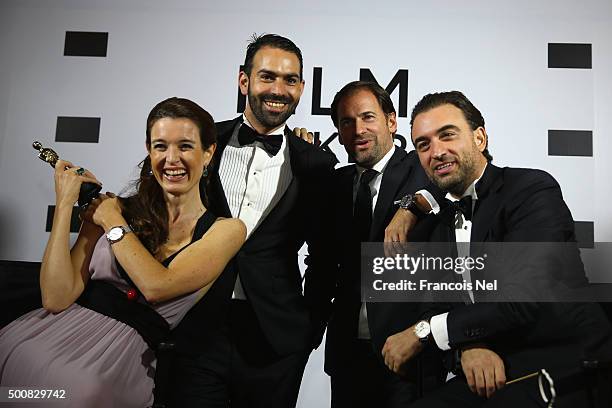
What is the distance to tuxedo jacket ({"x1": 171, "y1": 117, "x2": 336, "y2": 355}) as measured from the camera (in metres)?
2.40

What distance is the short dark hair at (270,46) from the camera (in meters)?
2.59

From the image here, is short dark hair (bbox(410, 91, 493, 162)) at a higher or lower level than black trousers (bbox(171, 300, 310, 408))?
higher

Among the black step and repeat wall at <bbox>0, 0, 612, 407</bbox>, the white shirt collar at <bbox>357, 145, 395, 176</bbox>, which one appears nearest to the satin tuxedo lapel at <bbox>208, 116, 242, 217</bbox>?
the black step and repeat wall at <bbox>0, 0, 612, 407</bbox>

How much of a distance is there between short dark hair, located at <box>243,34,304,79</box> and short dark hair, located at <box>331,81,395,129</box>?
19cm

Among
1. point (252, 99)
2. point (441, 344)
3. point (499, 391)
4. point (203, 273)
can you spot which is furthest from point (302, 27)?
point (499, 391)

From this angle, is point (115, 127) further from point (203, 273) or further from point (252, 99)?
point (203, 273)

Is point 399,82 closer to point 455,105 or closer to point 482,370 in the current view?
point 455,105

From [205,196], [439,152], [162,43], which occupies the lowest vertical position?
[205,196]

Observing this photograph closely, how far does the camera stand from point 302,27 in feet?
8.99

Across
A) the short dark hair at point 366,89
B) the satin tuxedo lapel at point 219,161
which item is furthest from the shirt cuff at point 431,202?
the satin tuxedo lapel at point 219,161

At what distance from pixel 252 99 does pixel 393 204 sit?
2.41 feet

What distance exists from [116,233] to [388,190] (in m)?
1.09

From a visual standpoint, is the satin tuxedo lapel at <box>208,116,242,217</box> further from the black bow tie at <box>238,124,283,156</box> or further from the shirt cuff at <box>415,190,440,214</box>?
the shirt cuff at <box>415,190,440,214</box>

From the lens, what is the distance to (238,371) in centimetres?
239
